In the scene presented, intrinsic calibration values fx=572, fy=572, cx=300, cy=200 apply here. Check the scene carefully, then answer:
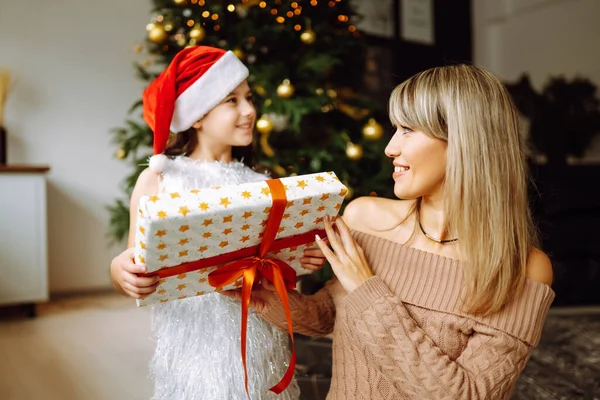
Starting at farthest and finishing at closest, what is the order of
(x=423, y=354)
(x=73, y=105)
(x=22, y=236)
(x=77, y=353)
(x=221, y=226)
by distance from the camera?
(x=73, y=105)
(x=22, y=236)
(x=77, y=353)
(x=423, y=354)
(x=221, y=226)

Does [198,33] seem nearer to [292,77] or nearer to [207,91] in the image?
[292,77]

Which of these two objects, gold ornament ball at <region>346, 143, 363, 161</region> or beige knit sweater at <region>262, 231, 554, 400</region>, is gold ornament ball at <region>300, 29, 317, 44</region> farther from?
beige knit sweater at <region>262, 231, 554, 400</region>

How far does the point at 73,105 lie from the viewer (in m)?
4.40

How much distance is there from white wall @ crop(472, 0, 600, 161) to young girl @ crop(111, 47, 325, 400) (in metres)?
4.19

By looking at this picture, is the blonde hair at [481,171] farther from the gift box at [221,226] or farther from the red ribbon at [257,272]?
the red ribbon at [257,272]

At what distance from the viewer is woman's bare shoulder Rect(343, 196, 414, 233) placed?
4.21 feet

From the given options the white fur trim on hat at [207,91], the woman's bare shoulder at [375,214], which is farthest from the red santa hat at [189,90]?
the woman's bare shoulder at [375,214]

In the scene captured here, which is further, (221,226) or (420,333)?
(420,333)

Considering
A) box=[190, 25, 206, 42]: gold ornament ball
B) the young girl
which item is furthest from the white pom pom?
box=[190, 25, 206, 42]: gold ornament ball

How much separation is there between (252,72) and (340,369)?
178 centimetres

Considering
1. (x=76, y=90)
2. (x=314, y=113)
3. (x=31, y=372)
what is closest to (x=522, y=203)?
(x=314, y=113)

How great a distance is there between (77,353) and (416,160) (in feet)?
8.42

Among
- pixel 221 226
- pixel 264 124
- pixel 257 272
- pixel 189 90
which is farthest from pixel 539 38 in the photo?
pixel 221 226

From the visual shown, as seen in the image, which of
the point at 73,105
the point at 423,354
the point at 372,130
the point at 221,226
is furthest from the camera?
the point at 73,105
